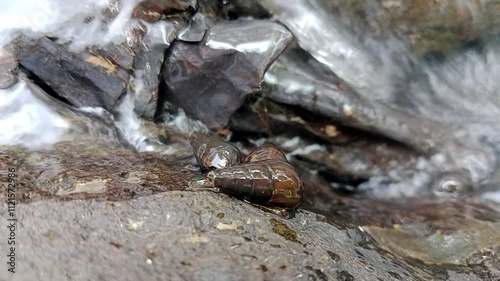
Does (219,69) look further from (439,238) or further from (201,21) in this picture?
(439,238)

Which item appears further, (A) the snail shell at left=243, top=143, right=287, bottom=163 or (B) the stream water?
(B) the stream water

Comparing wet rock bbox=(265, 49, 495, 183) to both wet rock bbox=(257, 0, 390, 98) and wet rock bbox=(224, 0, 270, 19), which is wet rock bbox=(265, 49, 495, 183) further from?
wet rock bbox=(224, 0, 270, 19)

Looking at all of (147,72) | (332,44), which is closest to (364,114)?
(332,44)

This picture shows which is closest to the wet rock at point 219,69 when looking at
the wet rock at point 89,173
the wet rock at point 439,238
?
the wet rock at point 89,173

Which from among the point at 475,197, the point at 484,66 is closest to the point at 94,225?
the point at 475,197

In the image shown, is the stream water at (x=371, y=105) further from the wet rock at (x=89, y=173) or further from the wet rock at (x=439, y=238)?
the wet rock at (x=89, y=173)

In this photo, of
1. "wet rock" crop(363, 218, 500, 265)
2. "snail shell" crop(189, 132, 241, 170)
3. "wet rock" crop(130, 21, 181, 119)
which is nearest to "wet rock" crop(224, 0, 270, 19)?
"wet rock" crop(130, 21, 181, 119)

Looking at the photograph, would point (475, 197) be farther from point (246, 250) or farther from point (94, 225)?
point (94, 225)
